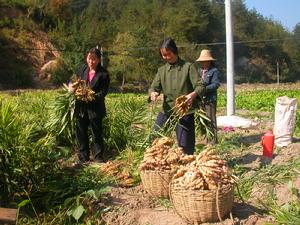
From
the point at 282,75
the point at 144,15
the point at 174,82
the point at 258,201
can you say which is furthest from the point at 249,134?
the point at 282,75

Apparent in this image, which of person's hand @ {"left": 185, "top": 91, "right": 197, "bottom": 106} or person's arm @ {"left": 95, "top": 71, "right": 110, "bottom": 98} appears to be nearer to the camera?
person's hand @ {"left": 185, "top": 91, "right": 197, "bottom": 106}

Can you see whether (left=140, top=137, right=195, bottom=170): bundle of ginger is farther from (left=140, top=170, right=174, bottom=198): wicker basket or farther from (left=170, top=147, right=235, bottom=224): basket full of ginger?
(left=170, top=147, right=235, bottom=224): basket full of ginger

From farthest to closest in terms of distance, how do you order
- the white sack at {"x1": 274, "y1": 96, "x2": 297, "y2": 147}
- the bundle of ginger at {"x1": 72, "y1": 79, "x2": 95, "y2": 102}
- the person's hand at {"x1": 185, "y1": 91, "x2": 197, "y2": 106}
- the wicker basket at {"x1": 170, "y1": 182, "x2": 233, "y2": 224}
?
the white sack at {"x1": 274, "y1": 96, "x2": 297, "y2": 147}
the bundle of ginger at {"x1": 72, "y1": 79, "x2": 95, "y2": 102}
the person's hand at {"x1": 185, "y1": 91, "x2": 197, "y2": 106}
the wicker basket at {"x1": 170, "y1": 182, "x2": 233, "y2": 224}

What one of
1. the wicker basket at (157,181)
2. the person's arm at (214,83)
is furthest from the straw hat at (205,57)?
the wicker basket at (157,181)

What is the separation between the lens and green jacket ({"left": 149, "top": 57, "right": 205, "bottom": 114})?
529 centimetres

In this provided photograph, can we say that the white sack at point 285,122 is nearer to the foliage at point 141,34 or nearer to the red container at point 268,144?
the red container at point 268,144

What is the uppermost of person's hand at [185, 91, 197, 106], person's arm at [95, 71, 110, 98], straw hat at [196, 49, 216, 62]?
straw hat at [196, 49, 216, 62]

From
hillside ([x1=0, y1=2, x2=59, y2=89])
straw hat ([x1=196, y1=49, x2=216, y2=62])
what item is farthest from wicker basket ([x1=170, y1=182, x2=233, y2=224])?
hillside ([x1=0, y1=2, x2=59, y2=89])

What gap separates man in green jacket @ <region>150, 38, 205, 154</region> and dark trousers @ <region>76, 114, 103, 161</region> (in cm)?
134

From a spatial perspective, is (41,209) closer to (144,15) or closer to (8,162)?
(8,162)

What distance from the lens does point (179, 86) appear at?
5391 millimetres

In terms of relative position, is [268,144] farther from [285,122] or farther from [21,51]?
Result: [21,51]

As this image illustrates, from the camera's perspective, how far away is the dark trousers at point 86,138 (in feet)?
21.4

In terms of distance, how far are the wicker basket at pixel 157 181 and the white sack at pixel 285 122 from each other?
3.15 m
